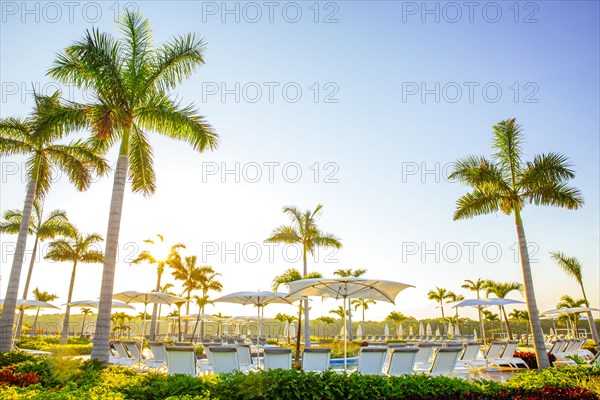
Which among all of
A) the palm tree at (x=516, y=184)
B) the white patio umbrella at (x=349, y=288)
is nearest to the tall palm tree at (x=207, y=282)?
the white patio umbrella at (x=349, y=288)

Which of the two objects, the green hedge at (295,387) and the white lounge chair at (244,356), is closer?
the green hedge at (295,387)

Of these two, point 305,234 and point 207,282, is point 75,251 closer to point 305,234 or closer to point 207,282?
point 207,282

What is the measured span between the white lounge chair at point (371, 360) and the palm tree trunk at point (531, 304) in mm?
6992

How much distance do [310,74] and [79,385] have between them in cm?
1011

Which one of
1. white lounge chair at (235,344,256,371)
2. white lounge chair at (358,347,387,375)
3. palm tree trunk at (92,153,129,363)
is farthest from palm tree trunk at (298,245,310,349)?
palm tree trunk at (92,153,129,363)

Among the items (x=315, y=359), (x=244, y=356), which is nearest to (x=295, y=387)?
(x=315, y=359)

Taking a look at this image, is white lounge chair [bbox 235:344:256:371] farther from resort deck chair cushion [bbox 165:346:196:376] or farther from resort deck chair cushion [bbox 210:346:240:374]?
resort deck chair cushion [bbox 165:346:196:376]

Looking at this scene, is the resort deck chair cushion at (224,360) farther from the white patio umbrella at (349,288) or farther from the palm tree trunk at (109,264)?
the white patio umbrella at (349,288)

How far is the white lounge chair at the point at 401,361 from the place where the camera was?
9.63 m

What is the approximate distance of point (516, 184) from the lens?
15.3m

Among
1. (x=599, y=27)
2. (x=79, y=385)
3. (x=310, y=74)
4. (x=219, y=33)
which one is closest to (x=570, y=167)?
(x=599, y=27)

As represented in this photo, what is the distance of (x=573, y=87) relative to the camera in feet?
40.2

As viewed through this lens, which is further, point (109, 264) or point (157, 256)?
point (157, 256)

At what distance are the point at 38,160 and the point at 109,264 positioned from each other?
7087 millimetres
